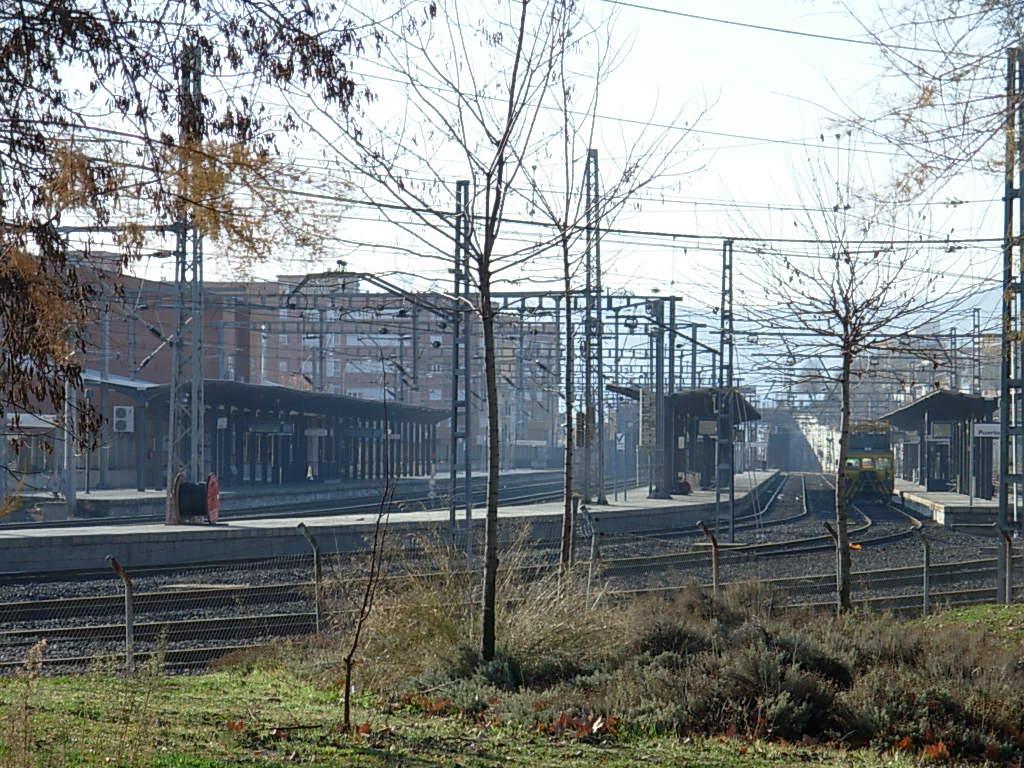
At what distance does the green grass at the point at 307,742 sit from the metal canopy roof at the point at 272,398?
2219cm

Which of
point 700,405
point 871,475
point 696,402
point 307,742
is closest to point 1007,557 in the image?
point 307,742

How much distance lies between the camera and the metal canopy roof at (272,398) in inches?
1511

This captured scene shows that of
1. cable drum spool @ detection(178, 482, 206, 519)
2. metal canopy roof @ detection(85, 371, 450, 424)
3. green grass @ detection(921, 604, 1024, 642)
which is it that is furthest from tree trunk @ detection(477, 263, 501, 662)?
metal canopy roof @ detection(85, 371, 450, 424)

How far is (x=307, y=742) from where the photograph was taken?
25.7ft

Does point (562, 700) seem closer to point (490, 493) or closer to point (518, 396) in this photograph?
point (490, 493)

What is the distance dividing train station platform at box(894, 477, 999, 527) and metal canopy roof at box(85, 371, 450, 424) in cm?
1570

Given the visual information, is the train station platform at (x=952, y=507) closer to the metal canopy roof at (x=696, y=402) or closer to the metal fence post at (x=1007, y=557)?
the metal canopy roof at (x=696, y=402)

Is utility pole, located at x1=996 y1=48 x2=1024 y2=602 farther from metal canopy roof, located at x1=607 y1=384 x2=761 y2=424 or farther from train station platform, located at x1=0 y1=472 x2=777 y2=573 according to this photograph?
metal canopy roof, located at x1=607 y1=384 x2=761 y2=424

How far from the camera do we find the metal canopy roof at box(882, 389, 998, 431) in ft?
128

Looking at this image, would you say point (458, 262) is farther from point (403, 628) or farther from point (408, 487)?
point (408, 487)

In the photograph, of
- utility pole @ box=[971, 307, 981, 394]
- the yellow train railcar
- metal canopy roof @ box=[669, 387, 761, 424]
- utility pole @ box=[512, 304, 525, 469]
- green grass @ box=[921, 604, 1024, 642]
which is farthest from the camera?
the yellow train railcar

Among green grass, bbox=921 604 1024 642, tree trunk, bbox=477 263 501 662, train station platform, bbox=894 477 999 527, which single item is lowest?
train station platform, bbox=894 477 999 527

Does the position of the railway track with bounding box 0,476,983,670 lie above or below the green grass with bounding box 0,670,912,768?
below

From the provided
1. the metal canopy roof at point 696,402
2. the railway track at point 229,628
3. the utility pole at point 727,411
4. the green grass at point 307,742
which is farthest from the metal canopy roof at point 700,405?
the green grass at point 307,742
